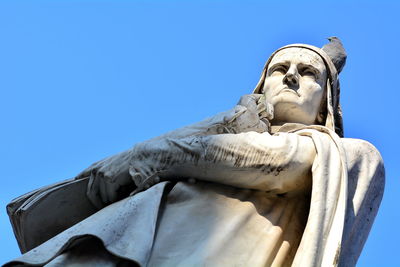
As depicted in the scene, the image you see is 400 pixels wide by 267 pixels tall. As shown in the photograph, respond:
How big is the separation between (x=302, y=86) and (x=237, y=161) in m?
1.13

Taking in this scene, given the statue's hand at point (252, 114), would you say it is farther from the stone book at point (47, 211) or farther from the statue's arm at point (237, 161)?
the stone book at point (47, 211)

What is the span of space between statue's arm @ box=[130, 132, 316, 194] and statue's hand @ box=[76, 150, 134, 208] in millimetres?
93

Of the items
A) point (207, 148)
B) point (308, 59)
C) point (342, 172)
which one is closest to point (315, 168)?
point (342, 172)

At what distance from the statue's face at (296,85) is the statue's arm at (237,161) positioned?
0.68m

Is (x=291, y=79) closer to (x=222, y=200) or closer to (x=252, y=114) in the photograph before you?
(x=252, y=114)

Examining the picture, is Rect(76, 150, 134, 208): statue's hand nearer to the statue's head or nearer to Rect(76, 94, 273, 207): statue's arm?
Rect(76, 94, 273, 207): statue's arm

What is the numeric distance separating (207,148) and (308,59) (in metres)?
1.35

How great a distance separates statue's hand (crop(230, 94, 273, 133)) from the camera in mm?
8016

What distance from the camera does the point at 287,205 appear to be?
7.74 meters

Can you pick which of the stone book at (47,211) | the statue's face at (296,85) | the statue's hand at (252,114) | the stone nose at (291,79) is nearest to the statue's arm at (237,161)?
the statue's hand at (252,114)

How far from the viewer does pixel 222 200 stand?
7691 mm

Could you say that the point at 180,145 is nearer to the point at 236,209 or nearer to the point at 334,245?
the point at 236,209

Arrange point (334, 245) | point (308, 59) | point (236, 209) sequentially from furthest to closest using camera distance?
point (308, 59)
point (236, 209)
point (334, 245)

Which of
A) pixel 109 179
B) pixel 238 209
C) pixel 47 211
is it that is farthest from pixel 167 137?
pixel 47 211
